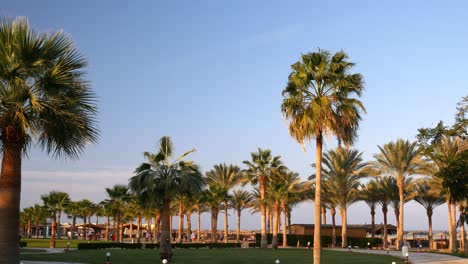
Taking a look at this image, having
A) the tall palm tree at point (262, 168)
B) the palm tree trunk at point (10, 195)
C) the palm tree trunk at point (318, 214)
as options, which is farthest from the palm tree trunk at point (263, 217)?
the palm tree trunk at point (10, 195)

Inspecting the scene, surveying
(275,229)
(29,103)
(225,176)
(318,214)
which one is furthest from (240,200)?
(29,103)

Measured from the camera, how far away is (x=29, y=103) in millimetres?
13180

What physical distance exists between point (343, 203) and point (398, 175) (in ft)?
25.3

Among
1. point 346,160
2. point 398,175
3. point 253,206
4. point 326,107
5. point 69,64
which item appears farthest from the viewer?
point 253,206

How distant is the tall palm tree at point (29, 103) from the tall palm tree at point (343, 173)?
1935 inches

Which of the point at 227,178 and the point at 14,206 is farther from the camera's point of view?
the point at 227,178

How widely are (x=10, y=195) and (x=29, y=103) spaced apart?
239cm

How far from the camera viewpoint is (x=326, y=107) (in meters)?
21.4

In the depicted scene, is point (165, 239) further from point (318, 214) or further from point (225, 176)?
point (225, 176)

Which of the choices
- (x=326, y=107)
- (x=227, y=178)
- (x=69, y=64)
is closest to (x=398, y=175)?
(x=227, y=178)

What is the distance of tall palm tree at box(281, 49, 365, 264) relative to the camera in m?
21.7

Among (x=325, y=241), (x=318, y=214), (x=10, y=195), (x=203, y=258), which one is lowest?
(x=325, y=241)

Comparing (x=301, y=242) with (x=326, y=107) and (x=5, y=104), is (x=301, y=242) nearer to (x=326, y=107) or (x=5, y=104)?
(x=326, y=107)

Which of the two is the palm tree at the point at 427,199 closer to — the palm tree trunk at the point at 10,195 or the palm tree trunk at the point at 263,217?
the palm tree trunk at the point at 263,217
